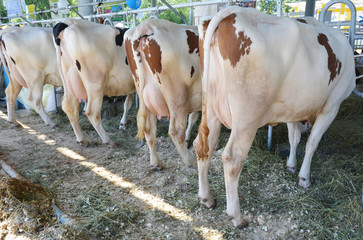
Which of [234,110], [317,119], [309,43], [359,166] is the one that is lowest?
[359,166]

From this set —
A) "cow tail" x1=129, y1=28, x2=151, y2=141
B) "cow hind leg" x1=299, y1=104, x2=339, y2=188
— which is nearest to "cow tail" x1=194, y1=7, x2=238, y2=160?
"cow tail" x1=129, y1=28, x2=151, y2=141

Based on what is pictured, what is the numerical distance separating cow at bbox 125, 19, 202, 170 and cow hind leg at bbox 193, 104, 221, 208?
663mm

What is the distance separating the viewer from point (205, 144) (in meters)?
2.94

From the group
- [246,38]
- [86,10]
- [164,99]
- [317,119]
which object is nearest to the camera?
[246,38]

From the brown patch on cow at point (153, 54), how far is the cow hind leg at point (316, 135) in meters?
1.83

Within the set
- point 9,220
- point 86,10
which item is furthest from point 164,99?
point 86,10

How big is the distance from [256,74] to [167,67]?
126 centimetres

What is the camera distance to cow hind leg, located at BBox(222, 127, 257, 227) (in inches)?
98.7

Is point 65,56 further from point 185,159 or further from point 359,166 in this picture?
point 359,166

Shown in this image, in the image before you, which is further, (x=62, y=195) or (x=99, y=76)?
(x=99, y=76)

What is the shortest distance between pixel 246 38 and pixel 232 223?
1.67m

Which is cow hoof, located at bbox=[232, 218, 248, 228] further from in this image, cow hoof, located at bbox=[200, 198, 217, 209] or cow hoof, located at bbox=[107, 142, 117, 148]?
cow hoof, located at bbox=[107, 142, 117, 148]

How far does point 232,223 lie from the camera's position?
2.76m

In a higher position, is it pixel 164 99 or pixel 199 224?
pixel 164 99
